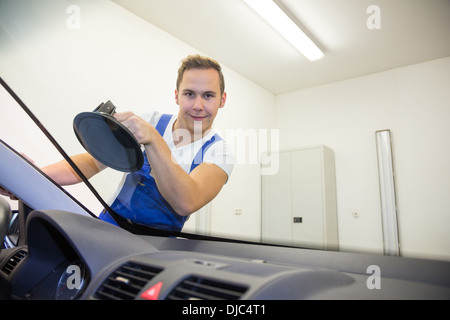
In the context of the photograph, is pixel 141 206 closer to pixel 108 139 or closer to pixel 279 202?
pixel 108 139

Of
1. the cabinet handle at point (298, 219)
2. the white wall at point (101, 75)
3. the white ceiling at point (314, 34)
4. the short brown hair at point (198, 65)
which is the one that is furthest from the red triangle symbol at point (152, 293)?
the cabinet handle at point (298, 219)

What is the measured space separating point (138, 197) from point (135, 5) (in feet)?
6.29

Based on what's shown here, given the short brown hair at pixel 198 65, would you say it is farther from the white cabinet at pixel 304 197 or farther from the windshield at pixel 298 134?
the white cabinet at pixel 304 197

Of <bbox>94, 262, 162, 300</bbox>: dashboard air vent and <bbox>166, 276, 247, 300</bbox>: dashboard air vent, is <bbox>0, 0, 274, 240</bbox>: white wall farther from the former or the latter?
<bbox>166, 276, 247, 300</bbox>: dashboard air vent

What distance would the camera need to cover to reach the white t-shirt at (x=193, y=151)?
2.48 ft

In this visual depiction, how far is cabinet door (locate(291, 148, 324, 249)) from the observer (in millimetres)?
2398

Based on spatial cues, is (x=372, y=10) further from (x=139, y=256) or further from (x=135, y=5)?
(x=139, y=256)

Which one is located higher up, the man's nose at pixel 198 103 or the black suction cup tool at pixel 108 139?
the man's nose at pixel 198 103

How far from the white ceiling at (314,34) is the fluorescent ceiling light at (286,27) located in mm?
65

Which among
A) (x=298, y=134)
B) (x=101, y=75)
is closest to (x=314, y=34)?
(x=298, y=134)

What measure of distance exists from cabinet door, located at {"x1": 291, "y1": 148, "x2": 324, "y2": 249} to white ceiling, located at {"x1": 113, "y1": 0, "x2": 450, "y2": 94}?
2.42 ft

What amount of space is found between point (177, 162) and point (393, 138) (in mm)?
2095

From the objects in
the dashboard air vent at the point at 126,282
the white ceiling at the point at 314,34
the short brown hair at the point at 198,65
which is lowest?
the dashboard air vent at the point at 126,282

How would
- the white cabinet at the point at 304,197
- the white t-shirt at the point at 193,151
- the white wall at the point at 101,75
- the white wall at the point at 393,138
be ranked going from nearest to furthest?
1. the white wall at the point at 101,75
2. the white t-shirt at the point at 193,151
3. the white wall at the point at 393,138
4. the white cabinet at the point at 304,197
